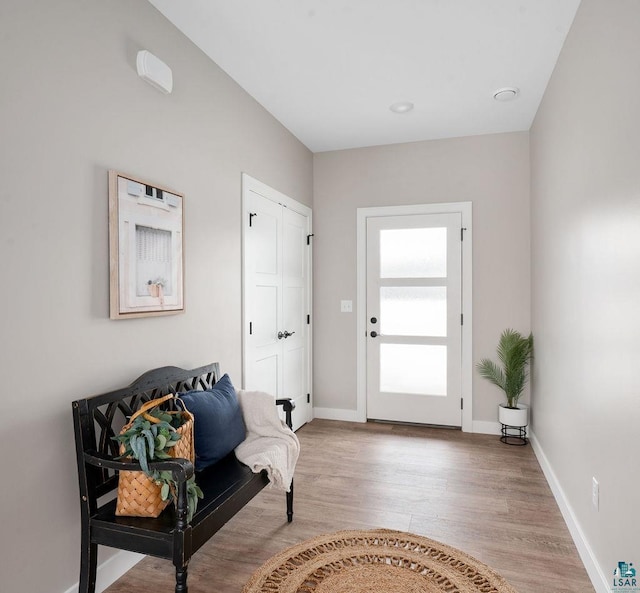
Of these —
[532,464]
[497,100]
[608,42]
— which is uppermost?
[497,100]

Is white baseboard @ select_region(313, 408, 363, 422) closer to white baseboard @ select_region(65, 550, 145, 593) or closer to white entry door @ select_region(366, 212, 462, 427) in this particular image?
white entry door @ select_region(366, 212, 462, 427)

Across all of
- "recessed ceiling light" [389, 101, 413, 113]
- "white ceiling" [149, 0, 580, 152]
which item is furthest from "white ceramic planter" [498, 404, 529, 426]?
"recessed ceiling light" [389, 101, 413, 113]

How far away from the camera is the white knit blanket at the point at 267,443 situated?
2221 millimetres

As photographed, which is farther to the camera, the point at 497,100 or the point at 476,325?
the point at 476,325

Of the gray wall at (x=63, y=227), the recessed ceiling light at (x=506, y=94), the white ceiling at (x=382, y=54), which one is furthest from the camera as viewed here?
the recessed ceiling light at (x=506, y=94)

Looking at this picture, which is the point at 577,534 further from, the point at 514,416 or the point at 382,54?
the point at 382,54

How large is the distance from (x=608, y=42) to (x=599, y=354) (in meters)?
1.28

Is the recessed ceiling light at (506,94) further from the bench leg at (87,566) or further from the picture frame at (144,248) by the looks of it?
the bench leg at (87,566)

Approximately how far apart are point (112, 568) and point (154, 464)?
739 millimetres

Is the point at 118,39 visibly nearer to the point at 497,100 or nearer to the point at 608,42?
the point at 608,42

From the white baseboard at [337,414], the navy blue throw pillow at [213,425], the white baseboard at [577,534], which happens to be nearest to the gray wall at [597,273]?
the white baseboard at [577,534]

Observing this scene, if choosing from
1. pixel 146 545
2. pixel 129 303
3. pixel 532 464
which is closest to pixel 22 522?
pixel 146 545

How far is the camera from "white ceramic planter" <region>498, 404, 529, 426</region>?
384cm

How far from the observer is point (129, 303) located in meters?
2.12
